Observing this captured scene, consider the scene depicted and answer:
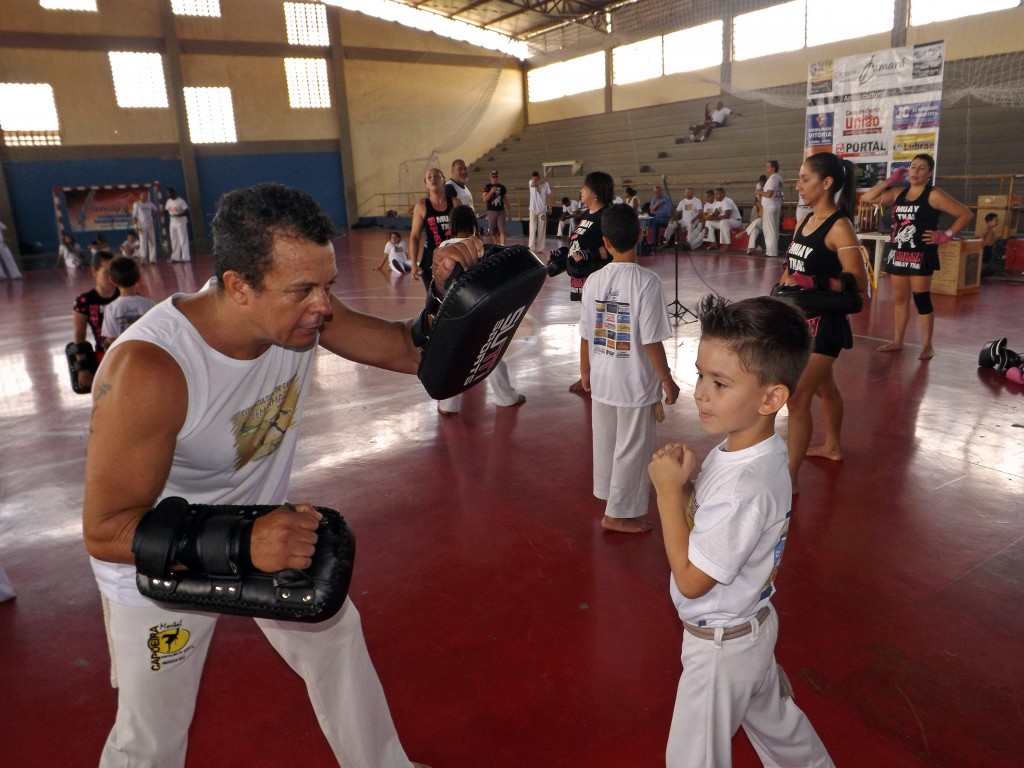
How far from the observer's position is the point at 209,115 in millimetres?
22156

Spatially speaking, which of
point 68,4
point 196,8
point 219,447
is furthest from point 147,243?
point 219,447

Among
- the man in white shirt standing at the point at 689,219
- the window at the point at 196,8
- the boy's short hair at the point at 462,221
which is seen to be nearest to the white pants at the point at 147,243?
the window at the point at 196,8

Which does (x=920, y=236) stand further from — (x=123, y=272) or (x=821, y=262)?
(x=123, y=272)

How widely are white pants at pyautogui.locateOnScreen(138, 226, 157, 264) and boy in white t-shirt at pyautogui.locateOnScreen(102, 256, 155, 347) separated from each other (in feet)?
51.5

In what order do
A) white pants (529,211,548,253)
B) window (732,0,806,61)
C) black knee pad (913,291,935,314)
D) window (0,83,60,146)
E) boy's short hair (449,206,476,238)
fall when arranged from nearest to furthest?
boy's short hair (449,206,476,238) → black knee pad (913,291,935,314) → white pants (529,211,548,253) → window (0,83,60,146) → window (732,0,806,61)

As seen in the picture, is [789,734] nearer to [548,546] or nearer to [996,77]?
[548,546]

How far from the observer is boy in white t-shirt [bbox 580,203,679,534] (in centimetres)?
345

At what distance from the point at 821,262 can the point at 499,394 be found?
8.93ft

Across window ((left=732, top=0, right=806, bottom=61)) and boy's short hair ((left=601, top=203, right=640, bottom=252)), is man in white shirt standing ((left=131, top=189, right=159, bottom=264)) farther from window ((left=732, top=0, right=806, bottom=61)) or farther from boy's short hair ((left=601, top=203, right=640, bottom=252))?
boy's short hair ((left=601, top=203, right=640, bottom=252))

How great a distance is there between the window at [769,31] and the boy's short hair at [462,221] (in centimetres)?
1827

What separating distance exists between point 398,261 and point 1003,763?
1214cm

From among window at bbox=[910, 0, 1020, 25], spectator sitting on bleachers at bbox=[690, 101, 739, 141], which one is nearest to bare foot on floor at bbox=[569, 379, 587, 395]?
window at bbox=[910, 0, 1020, 25]

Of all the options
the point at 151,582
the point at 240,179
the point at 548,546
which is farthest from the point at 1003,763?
the point at 240,179

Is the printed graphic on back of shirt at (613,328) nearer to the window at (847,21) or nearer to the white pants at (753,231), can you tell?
the white pants at (753,231)
